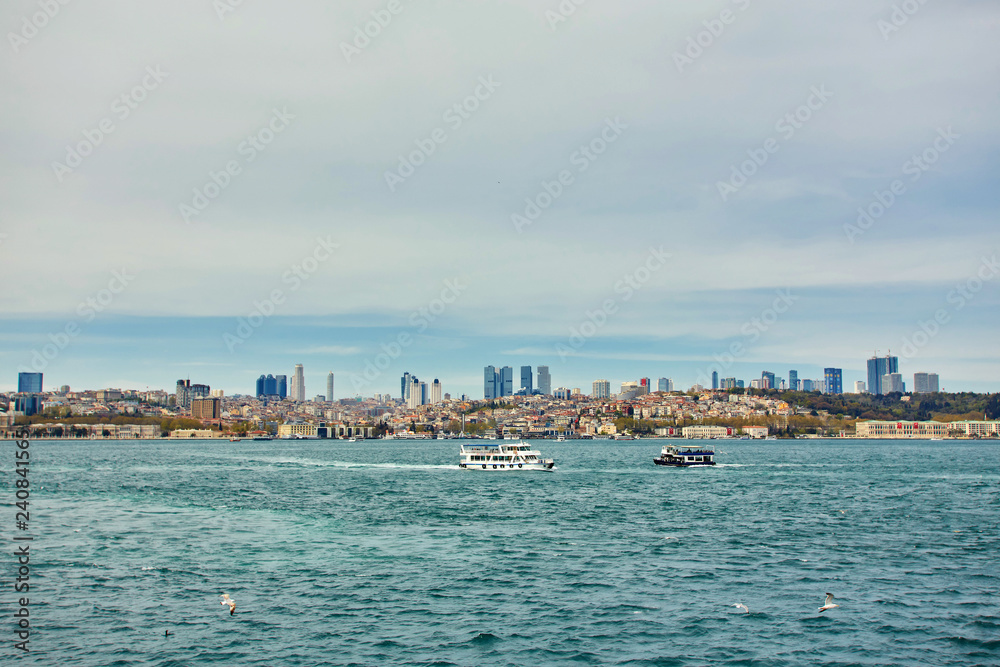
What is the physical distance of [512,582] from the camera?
87.9ft

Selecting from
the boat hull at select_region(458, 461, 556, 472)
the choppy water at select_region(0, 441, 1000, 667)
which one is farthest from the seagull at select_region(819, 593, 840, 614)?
the boat hull at select_region(458, 461, 556, 472)

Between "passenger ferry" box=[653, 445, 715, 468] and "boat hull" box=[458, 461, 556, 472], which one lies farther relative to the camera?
"passenger ferry" box=[653, 445, 715, 468]

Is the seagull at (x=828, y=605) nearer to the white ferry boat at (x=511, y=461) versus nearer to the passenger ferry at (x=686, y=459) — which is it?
the white ferry boat at (x=511, y=461)

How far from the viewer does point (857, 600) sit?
24031 mm

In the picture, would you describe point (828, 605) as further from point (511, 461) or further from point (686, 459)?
point (686, 459)

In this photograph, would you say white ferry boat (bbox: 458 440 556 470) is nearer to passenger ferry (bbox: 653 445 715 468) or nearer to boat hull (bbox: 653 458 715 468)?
boat hull (bbox: 653 458 715 468)

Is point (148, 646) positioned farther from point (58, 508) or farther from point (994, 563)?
point (58, 508)

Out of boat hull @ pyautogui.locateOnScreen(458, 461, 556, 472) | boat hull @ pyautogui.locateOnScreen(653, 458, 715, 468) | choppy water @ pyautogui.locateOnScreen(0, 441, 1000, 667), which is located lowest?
boat hull @ pyautogui.locateOnScreen(653, 458, 715, 468)

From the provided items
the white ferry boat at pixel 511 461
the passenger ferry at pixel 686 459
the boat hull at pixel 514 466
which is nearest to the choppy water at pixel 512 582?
the white ferry boat at pixel 511 461

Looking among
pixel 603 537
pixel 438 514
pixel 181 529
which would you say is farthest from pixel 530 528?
pixel 181 529

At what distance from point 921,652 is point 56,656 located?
20.3m

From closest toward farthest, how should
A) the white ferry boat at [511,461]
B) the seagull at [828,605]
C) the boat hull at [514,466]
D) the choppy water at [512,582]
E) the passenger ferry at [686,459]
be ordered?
1. the choppy water at [512,582]
2. the seagull at [828,605]
3. the white ferry boat at [511,461]
4. the boat hull at [514,466]
5. the passenger ferry at [686,459]

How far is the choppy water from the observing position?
Answer: 19.7 metres

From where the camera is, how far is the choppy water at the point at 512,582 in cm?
1972
